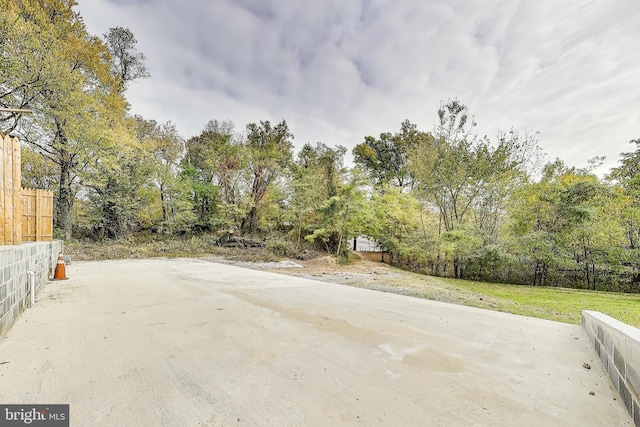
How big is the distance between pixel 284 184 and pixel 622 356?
13.4 m

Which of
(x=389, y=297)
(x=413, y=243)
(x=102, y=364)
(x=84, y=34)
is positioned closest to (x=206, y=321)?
(x=102, y=364)

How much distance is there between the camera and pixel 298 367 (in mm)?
1797

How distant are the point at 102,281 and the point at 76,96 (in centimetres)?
812

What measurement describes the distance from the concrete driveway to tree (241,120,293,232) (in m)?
11.6

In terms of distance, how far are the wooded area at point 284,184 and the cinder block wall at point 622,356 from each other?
7.72m

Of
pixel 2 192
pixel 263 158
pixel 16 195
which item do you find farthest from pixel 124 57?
pixel 2 192

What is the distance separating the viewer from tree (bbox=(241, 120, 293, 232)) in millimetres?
14570

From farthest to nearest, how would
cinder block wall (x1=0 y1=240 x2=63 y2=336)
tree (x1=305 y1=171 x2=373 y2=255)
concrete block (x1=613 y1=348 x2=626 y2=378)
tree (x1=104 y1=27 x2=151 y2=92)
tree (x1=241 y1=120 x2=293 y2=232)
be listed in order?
tree (x1=241 y1=120 x2=293 y2=232), tree (x1=104 y1=27 x2=151 y2=92), tree (x1=305 y1=171 x2=373 y2=255), cinder block wall (x1=0 y1=240 x2=63 y2=336), concrete block (x1=613 y1=348 x2=626 y2=378)

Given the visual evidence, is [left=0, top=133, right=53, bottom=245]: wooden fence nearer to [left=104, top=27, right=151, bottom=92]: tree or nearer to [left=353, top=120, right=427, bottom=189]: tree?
[left=104, top=27, right=151, bottom=92]: tree

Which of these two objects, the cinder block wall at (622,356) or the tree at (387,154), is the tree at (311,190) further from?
the cinder block wall at (622,356)

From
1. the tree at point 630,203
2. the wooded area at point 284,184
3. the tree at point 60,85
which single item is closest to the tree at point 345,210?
the wooded area at point 284,184

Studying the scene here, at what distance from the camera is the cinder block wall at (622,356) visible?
1320 millimetres

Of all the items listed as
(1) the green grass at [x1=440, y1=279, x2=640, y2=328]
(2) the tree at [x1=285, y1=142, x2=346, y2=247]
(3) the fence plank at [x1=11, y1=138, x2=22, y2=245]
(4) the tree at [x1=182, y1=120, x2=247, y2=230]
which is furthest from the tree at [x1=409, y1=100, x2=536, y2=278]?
(3) the fence plank at [x1=11, y1=138, x2=22, y2=245]

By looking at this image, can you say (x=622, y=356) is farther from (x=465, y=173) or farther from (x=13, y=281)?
(x=465, y=173)
